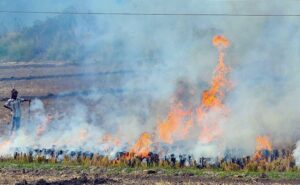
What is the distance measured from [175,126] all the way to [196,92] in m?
6.55

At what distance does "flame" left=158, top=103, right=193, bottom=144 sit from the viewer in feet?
75.3

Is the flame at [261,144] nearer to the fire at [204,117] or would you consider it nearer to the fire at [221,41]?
the fire at [204,117]

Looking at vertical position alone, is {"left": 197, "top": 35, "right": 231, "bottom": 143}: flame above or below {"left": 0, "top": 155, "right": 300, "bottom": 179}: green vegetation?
above

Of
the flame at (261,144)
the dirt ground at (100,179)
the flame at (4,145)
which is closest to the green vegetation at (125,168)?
the dirt ground at (100,179)

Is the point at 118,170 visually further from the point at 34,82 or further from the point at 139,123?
the point at 34,82

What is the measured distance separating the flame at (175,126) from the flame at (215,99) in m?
0.56

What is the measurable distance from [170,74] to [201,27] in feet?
9.70

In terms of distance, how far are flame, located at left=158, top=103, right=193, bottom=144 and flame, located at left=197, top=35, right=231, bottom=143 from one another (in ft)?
1.83

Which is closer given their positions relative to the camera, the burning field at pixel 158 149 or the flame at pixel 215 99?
the burning field at pixel 158 149

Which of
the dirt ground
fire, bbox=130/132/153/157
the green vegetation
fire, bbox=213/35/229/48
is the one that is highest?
fire, bbox=213/35/229/48

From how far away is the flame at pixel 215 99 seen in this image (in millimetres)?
22969

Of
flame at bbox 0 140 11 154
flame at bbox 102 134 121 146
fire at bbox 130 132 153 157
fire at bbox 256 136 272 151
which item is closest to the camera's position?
fire at bbox 130 132 153 157

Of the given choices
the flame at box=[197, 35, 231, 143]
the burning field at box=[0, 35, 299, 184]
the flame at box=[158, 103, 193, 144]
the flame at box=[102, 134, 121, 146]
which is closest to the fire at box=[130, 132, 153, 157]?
the burning field at box=[0, 35, 299, 184]

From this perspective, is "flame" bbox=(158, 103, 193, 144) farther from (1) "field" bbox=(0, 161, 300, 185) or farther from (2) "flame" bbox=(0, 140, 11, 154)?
(2) "flame" bbox=(0, 140, 11, 154)
